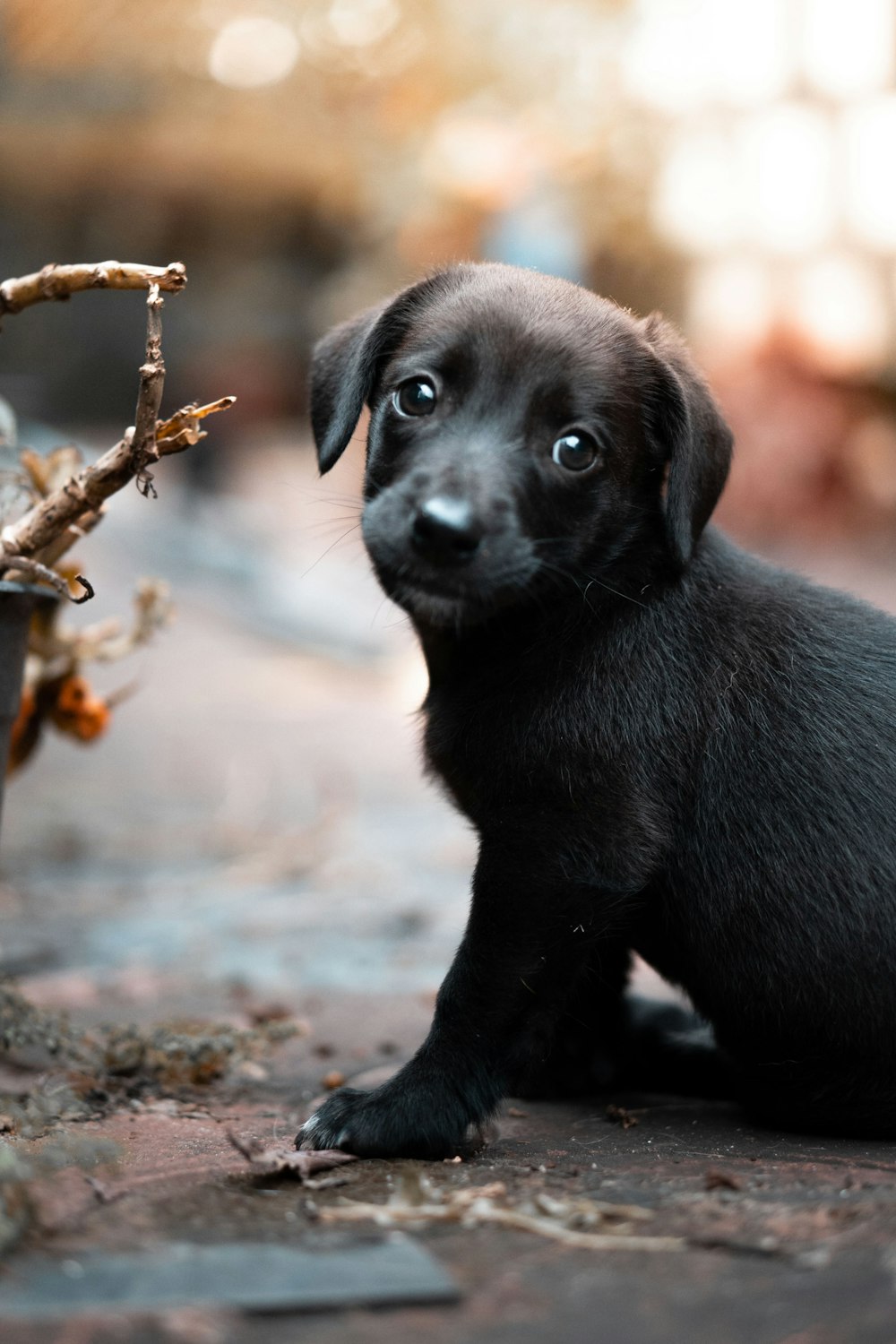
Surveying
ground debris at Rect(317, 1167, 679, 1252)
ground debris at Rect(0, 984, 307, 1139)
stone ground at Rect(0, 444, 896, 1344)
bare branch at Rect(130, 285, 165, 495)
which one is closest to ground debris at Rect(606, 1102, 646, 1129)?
stone ground at Rect(0, 444, 896, 1344)

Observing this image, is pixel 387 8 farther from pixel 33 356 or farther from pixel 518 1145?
pixel 518 1145

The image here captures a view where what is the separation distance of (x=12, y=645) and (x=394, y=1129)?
135cm

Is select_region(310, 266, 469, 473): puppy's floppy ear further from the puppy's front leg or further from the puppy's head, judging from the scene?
the puppy's front leg

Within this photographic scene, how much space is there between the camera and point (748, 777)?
115 inches

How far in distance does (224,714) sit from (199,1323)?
748 centimetres

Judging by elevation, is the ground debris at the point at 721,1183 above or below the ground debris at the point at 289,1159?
above

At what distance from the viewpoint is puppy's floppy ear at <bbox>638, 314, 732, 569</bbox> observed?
9.89ft

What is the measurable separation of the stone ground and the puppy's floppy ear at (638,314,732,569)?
3.99ft

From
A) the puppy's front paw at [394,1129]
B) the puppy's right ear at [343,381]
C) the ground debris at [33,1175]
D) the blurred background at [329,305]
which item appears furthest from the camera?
the blurred background at [329,305]

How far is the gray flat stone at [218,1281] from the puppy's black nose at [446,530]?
4.24 feet

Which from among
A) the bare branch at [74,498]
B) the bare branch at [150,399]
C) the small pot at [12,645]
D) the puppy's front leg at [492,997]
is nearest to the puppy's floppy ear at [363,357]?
the bare branch at [74,498]

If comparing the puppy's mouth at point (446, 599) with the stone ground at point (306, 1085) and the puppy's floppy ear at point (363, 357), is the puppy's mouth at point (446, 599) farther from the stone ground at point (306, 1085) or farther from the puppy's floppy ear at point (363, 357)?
the stone ground at point (306, 1085)

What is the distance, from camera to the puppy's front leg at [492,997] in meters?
2.78

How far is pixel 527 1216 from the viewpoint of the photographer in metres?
2.18
